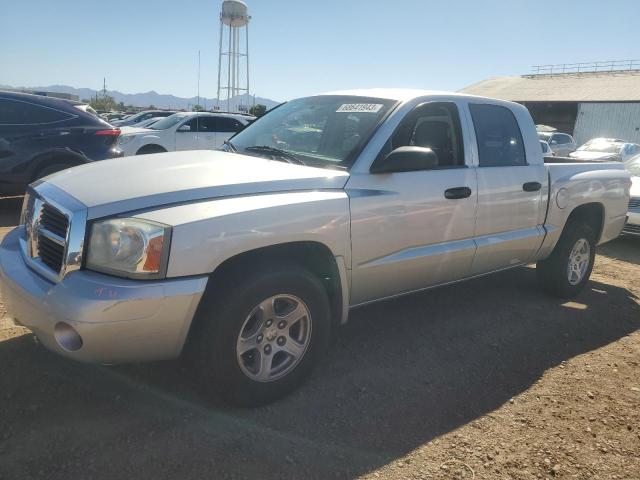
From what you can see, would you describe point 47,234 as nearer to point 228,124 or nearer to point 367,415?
point 367,415

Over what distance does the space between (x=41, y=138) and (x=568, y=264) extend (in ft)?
22.5

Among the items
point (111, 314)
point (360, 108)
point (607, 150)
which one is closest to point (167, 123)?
point (360, 108)

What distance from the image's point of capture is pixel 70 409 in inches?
111

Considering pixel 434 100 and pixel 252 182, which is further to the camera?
pixel 434 100

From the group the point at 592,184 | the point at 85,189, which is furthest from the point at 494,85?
the point at 85,189

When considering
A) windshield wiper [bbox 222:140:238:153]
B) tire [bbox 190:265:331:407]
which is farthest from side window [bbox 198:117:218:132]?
tire [bbox 190:265:331:407]

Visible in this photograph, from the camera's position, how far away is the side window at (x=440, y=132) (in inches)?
152

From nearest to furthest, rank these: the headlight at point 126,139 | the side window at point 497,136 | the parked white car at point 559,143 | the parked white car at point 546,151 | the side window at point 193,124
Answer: the side window at point 497,136
the parked white car at point 546,151
the headlight at point 126,139
the side window at point 193,124
the parked white car at point 559,143

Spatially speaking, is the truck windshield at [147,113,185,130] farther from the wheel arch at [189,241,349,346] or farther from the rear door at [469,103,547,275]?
the wheel arch at [189,241,349,346]

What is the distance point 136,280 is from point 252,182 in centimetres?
82

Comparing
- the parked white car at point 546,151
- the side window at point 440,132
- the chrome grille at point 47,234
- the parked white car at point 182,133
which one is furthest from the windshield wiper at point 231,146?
the parked white car at point 182,133

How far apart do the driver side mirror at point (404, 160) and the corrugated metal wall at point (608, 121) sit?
1573 inches

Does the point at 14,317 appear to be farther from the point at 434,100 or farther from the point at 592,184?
the point at 592,184

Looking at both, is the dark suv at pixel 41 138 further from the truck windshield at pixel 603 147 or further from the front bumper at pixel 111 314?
the truck windshield at pixel 603 147
